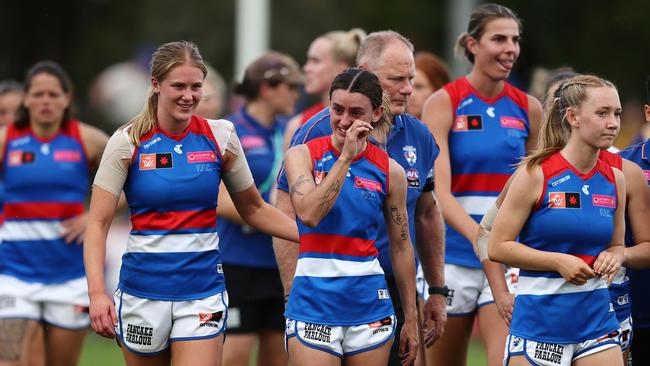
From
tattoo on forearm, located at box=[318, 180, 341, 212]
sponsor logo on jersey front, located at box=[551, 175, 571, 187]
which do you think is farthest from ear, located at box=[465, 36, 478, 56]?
tattoo on forearm, located at box=[318, 180, 341, 212]

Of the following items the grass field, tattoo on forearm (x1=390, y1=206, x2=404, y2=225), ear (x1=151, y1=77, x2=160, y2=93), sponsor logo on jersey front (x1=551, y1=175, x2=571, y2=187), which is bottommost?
the grass field

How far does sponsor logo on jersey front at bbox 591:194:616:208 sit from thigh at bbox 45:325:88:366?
4.32m

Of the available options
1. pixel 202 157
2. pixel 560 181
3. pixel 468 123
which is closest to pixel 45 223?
pixel 202 157

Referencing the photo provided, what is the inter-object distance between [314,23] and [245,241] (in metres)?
19.4

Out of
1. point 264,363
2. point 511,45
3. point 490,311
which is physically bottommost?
point 264,363

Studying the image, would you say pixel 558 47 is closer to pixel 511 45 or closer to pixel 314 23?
pixel 314 23

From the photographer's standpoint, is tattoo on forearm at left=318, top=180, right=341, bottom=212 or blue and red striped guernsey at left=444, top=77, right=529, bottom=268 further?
blue and red striped guernsey at left=444, top=77, right=529, bottom=268

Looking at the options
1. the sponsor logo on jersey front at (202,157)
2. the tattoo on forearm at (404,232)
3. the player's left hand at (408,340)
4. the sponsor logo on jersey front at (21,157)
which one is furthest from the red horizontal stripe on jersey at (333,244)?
the sponsor logo on jersey front at (21,157)

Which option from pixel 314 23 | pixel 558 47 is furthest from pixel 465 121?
pixel 314 23

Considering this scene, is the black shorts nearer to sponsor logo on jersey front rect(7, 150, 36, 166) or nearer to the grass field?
sponsor logo on jersey front rect(7, 150, 36, 166)

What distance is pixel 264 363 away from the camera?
9461mm

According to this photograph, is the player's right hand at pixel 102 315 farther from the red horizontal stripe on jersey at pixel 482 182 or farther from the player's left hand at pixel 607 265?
the red horizontal stripe on jersey at pixel 482 182

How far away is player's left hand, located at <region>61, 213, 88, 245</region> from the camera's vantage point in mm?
9812

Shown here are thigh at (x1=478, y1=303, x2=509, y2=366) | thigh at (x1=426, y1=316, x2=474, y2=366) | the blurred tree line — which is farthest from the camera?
the blurred tree line
